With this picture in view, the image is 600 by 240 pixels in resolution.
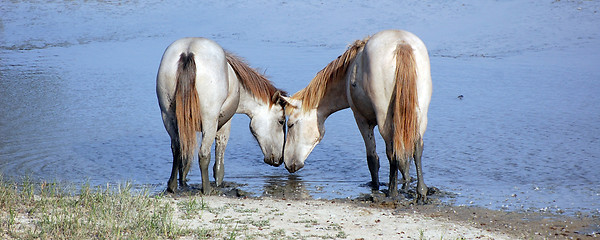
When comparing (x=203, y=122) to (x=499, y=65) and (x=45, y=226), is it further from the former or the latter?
(x=499, y=65)

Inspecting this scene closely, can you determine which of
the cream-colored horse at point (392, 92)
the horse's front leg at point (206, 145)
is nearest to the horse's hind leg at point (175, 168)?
the horse's front leg at point (206, 145)

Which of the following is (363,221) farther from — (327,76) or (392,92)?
(327,76)

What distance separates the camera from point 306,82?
1155 centimetres

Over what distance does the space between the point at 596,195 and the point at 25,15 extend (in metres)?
14.9

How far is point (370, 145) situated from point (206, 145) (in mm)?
1650

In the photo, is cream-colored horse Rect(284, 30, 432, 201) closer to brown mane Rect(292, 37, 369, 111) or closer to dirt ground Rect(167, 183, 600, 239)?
brown mane Rect(292, 37, 369, 111)

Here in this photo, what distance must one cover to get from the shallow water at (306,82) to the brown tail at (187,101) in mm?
1188

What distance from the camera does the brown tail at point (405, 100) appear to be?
5988mm

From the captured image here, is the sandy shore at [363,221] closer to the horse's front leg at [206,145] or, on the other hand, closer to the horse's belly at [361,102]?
the horse's front leg at [206,145]

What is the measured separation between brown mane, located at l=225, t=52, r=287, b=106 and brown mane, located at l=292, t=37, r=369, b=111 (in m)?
0.28

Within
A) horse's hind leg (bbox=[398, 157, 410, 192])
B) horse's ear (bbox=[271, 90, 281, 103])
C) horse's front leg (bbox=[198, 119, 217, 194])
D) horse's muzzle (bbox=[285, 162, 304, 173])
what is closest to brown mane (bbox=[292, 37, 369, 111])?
horse's ear (bbox=[271, 90, 281, 103])

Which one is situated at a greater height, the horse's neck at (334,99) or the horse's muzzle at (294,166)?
the horse's neck at (334,99)

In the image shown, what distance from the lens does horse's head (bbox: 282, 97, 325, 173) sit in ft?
25.0

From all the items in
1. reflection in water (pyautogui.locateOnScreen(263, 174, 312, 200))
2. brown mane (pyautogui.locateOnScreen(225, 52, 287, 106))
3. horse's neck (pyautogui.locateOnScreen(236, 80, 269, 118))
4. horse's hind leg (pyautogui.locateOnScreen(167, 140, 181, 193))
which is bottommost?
reflection in water (pyautogui.locateOnScreen(263, 174, 312, 200))
